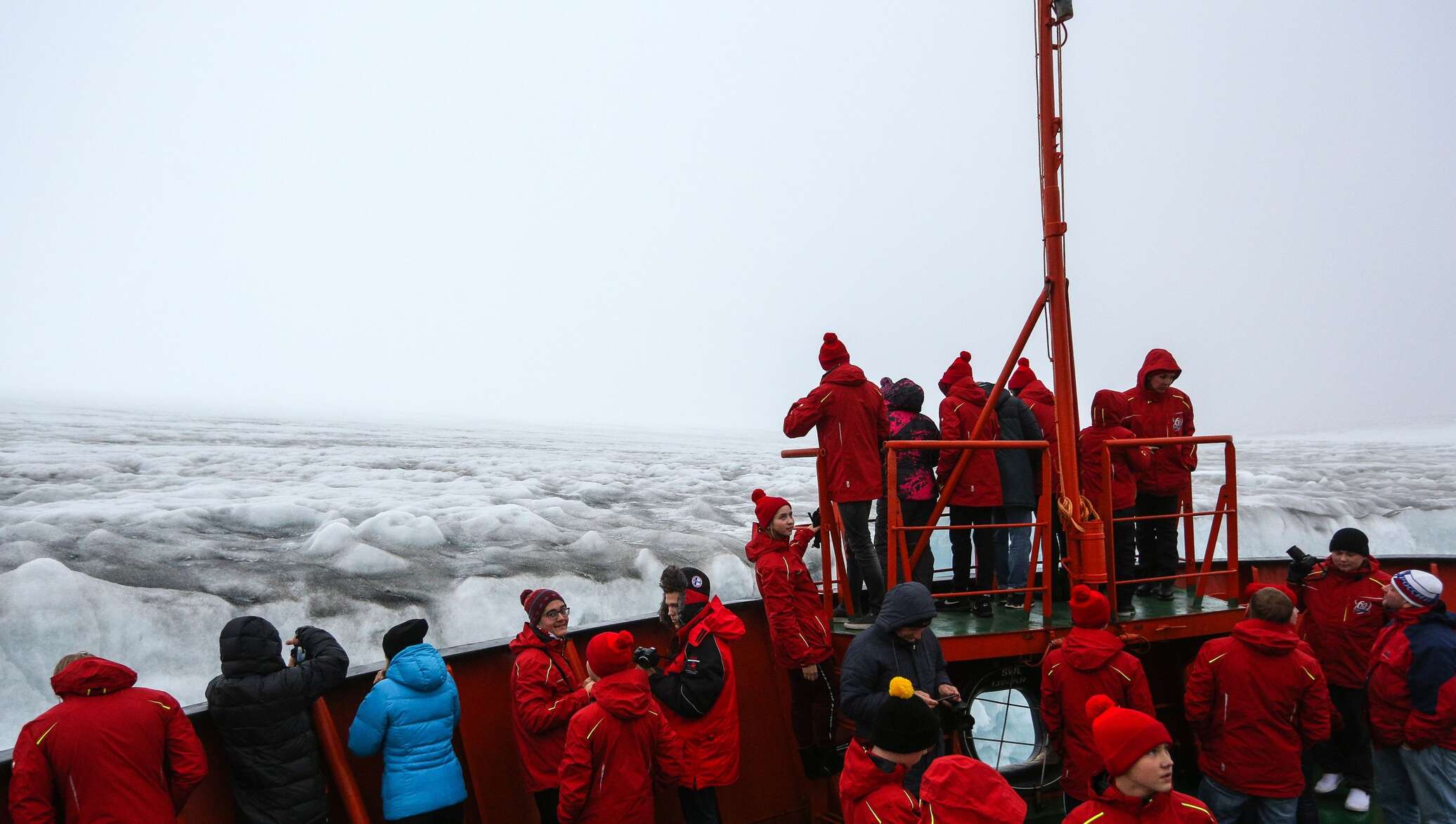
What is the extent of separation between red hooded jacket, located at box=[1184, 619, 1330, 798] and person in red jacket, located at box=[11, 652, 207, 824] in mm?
3802

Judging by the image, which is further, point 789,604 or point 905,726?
point 789,604

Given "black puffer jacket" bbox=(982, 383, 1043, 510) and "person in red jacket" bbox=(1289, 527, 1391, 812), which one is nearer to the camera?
"person in red jacket" bbox=(1289, 527, 1391, 812)

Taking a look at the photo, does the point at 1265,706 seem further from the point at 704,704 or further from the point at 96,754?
the point at 96,754

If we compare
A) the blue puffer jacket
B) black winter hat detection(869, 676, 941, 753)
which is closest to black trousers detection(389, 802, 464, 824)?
the blue puffer jacket

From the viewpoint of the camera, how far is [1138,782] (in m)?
2.25

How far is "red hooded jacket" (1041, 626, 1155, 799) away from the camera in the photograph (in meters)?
3.61

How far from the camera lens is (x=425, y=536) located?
802cm

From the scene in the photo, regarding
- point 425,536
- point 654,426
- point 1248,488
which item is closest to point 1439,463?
point 1248,488

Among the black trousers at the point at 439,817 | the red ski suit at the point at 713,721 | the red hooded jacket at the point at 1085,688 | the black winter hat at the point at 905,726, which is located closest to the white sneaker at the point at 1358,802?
the red hooded jacket at the point at 1085,688

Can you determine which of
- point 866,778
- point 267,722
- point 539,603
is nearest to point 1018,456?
point 539,603

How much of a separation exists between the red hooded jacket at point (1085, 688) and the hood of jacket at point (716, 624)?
1.33 metres

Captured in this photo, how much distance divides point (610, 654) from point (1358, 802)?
3.97 meters

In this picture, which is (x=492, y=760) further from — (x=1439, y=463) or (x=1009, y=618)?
(x=1439, y=463)

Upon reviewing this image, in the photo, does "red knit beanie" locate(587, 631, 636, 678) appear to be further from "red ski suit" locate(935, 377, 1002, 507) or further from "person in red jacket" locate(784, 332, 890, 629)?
"red ski suit" locate(935, 377, 1002, 507)
